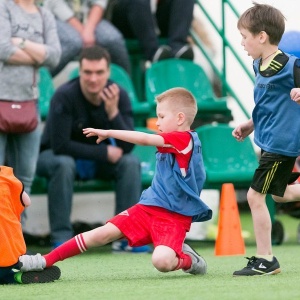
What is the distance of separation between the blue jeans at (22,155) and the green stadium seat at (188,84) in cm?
202

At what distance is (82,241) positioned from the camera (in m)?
5.86

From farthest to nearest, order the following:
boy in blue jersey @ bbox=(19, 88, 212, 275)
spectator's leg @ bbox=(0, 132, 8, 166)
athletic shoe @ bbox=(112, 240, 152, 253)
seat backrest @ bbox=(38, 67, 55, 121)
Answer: seat backrest @ bbox=(38, 67, 55, 121), athletic shoe @ bbox=(112, 240, 152, 253), spectator's leg @ bbox=(0, 132, 8, 166), boy in blue jersey @ bbox=(19, 88, 212, 275)

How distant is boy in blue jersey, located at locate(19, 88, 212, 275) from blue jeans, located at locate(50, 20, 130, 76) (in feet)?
12.2

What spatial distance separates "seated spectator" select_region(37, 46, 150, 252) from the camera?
326 inches

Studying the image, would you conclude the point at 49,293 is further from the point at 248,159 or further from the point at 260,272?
the point at 248,159

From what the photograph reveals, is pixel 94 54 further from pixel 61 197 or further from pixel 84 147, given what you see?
pixel 61 197

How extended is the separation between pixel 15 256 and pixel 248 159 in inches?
167

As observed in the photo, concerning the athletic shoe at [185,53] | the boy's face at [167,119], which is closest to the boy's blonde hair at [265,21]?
the boy's face at [167,119]

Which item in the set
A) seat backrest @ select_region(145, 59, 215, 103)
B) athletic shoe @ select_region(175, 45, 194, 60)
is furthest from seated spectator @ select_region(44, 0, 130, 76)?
athletic shoe @ select_region(175, 45, 194, 60)

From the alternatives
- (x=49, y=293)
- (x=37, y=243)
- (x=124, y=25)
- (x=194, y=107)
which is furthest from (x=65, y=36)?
(x=49, y=293)

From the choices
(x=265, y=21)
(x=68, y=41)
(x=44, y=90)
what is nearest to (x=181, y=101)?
(x=265, y=21)

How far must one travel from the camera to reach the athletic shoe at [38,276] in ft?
18.3

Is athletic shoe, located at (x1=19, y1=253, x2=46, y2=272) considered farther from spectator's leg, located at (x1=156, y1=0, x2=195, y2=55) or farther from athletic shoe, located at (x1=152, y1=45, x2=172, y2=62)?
spectator's leg, located at (x1=156, y1=0, x2=195, y2=55)

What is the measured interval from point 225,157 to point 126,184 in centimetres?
132
